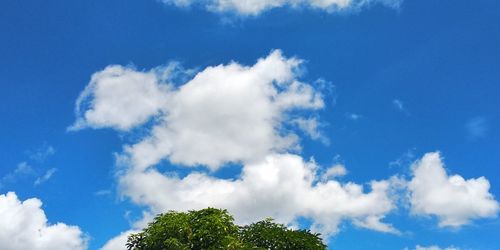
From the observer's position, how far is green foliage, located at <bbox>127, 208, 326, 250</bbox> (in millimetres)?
73938

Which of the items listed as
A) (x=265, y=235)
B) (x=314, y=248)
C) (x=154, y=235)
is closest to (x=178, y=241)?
(x=154, y=235)

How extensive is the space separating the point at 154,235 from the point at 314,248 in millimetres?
22993

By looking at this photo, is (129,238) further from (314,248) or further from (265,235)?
(314,248)

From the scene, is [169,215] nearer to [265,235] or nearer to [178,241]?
Answer: [178,241]

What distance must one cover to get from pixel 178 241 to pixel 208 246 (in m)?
4.17

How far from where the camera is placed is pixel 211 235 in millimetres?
74375

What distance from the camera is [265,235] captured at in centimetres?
8094

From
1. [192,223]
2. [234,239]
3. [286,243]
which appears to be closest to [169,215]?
[192,223]

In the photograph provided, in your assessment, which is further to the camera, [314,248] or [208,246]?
[314,248]

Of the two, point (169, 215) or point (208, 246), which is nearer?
point (208, 246)

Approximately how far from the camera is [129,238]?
77.6 metres

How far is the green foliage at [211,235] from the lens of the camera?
73938mm

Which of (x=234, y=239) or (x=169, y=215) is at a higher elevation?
(x=169, y=215)

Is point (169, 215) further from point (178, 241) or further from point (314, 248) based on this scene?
point (314, 248)
